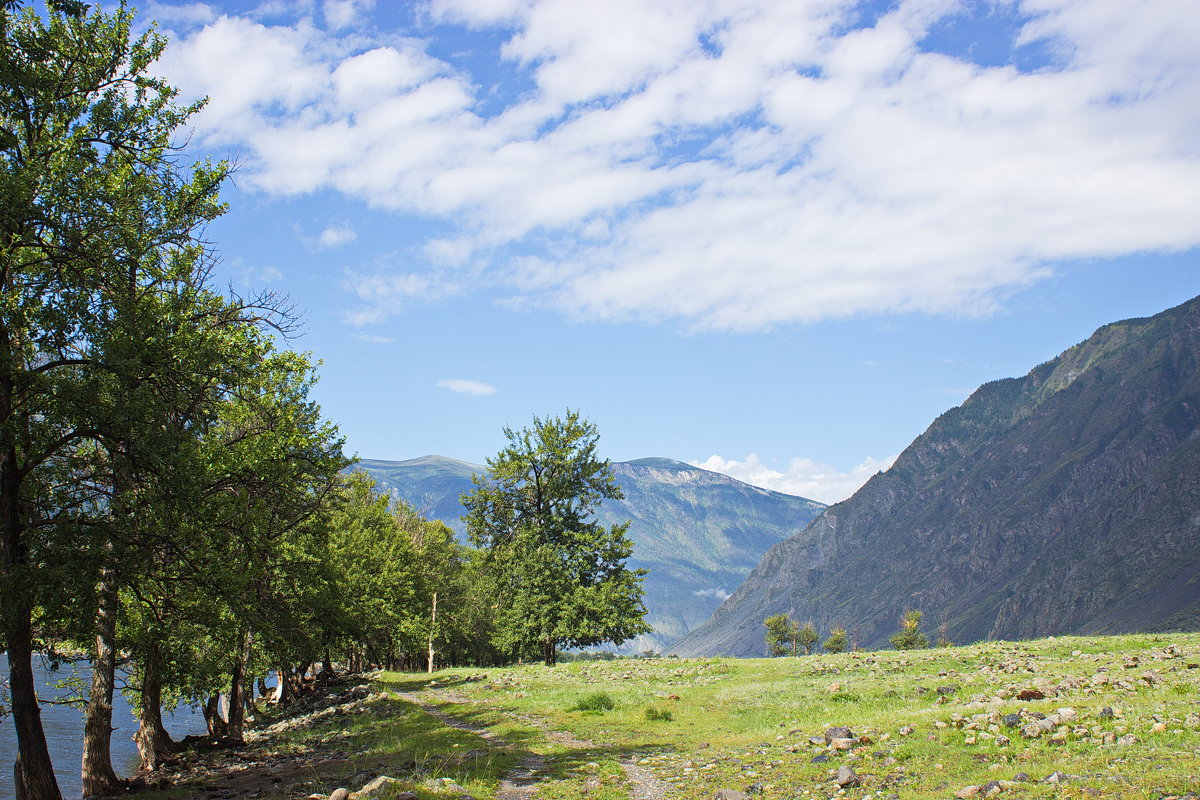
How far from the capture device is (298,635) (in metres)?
27.0

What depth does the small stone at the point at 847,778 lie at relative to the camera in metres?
12.6

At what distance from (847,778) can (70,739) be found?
58.9 metres

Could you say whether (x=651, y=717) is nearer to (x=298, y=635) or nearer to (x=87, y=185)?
(x=298, y=635)

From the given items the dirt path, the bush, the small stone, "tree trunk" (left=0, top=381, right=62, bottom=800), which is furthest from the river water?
the small stone

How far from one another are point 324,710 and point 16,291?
86.0 feet

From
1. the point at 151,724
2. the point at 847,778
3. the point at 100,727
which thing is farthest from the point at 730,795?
the point at 151,724

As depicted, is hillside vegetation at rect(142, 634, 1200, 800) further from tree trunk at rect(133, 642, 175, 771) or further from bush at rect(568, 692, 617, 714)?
tree trunk at rect(133, 642, 175, 771)

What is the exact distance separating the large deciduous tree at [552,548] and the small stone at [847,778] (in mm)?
39112

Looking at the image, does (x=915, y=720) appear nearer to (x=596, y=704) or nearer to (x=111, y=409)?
(x=596, y=704)

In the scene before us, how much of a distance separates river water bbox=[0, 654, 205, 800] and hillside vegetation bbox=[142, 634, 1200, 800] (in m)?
8.93

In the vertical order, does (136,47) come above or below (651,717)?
above

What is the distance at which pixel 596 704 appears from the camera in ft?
85.3

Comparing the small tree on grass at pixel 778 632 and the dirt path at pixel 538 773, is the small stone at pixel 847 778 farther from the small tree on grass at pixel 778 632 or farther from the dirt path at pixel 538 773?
the small tree on grass at pixel 778 632

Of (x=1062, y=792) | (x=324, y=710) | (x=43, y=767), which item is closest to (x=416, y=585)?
(x=324, y=710)
